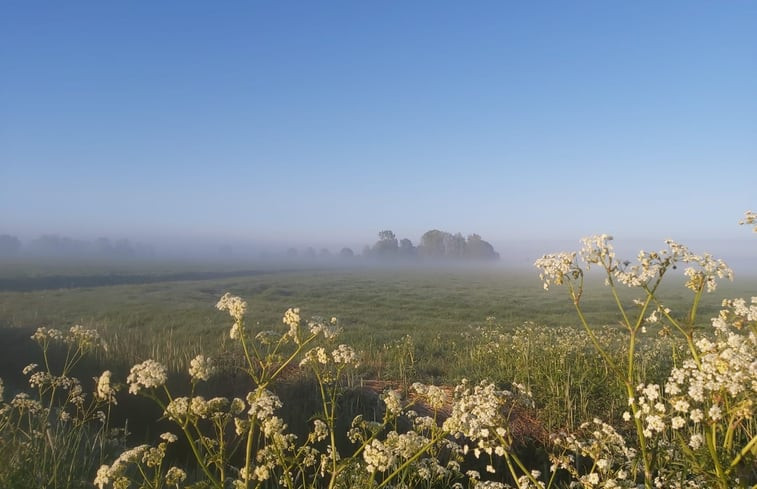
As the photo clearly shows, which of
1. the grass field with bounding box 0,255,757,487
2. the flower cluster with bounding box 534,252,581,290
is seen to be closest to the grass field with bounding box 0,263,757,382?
the grass field with bounding box 0,255,757,487

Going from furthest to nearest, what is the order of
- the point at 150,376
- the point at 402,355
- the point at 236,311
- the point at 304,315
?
the point at 304,315 → the point at 402,355 → the point at 236,311 → the point at 150,376

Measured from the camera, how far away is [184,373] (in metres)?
10.7

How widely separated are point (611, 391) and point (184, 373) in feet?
31.9

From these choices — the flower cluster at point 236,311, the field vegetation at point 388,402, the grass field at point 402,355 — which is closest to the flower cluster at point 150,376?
the field vegetation at point 388,402

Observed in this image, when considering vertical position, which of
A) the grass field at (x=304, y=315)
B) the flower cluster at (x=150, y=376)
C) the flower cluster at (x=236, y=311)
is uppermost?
the flower cluster at (x=236, y=311)

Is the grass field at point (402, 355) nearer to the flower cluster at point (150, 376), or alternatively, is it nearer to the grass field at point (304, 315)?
the grass field at point (304, 315)

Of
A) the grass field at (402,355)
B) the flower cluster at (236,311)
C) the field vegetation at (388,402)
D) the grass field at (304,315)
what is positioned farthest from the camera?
the grass field at (304,315)

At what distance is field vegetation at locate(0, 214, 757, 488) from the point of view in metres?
3.17

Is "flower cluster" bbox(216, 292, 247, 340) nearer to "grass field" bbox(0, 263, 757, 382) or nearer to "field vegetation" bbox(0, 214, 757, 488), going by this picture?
"field vegetation" bbox(0, 214, 757, 488)

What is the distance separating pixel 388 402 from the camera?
3.60 metres

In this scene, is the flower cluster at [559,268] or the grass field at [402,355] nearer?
the flower cluster at [559,268]

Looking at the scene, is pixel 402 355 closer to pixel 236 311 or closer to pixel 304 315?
pixel 236 311

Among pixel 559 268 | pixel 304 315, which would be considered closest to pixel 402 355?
pixel 559 268

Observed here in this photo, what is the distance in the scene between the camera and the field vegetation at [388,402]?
317cm
